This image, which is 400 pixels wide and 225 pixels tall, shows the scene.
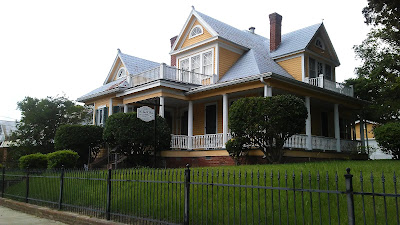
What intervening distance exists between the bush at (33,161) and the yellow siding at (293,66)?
1388cm

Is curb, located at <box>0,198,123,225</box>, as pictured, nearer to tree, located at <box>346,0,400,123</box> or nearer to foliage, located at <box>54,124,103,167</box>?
foliage, located at <box>54,124,103,167</box>

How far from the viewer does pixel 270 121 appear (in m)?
13.9

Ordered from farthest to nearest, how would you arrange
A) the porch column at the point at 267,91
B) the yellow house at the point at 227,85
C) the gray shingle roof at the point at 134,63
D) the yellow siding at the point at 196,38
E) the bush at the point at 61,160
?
the gray shingle roof at the point at 134,63 → the yellow siding at the point at 196,38 → the yellow house at the point at 227,85 → the porch column at the point at 267,91 → the bush at the point at 61,160

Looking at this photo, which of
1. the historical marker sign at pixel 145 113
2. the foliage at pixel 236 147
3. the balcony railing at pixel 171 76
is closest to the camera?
the historical marker sign at pixel 145 113

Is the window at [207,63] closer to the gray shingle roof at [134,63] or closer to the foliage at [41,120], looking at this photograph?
the gray shingle roof at [134,63]

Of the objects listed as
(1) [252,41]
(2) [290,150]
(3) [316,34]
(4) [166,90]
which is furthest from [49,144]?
(3) [316,34]

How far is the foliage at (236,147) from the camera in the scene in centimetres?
1505

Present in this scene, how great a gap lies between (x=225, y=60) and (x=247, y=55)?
1.45 metres

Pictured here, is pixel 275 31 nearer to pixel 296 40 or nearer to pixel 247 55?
pixel 296 40

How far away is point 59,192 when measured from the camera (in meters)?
10.8

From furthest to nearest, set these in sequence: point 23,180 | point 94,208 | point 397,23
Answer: point 397,23 → point 23,180 → point 94,208

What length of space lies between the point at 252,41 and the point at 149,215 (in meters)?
17.9

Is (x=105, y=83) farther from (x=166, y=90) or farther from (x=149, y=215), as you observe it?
(x=149, y=215)

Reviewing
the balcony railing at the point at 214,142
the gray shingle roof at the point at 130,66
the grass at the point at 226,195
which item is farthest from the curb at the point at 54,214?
the gray shingle roof at the point at 130,66
